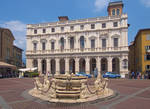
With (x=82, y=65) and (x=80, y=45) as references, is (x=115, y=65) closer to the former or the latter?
(x=82, y=65)

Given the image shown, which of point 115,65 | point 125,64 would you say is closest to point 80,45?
point 115,65

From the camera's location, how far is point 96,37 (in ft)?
115

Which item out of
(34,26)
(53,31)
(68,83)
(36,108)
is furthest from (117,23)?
(36,108)

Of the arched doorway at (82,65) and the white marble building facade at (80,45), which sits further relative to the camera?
the arched doorway at (82,65)

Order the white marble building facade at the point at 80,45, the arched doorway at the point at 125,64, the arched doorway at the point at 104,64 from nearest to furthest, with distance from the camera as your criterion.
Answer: the arched doorway at the point at 125,64 < the white marble building facade at the point at 80,45 < the arched doorway at the point at 104,64

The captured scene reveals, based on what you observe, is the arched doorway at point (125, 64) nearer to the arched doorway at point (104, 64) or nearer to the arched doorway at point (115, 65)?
the arched doorway at point (115, 65)

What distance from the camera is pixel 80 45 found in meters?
36.2

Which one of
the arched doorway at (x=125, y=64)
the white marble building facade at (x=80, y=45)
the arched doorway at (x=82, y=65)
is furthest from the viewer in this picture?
the arched doorway at (x=82, y=65)

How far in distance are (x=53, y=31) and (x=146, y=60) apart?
27282mm

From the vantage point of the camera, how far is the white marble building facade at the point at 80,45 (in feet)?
109

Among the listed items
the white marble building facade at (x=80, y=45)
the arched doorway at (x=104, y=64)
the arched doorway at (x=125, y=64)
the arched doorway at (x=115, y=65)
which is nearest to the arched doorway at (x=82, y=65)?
the white marble building facade at (x=80, y=45)

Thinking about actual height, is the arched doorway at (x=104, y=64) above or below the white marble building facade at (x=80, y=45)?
below

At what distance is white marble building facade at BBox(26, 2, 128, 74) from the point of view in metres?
33.2

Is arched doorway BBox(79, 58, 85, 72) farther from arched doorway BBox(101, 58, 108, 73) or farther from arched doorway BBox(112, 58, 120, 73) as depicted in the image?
arched doorway BBox(112, 58, 120, 73)
